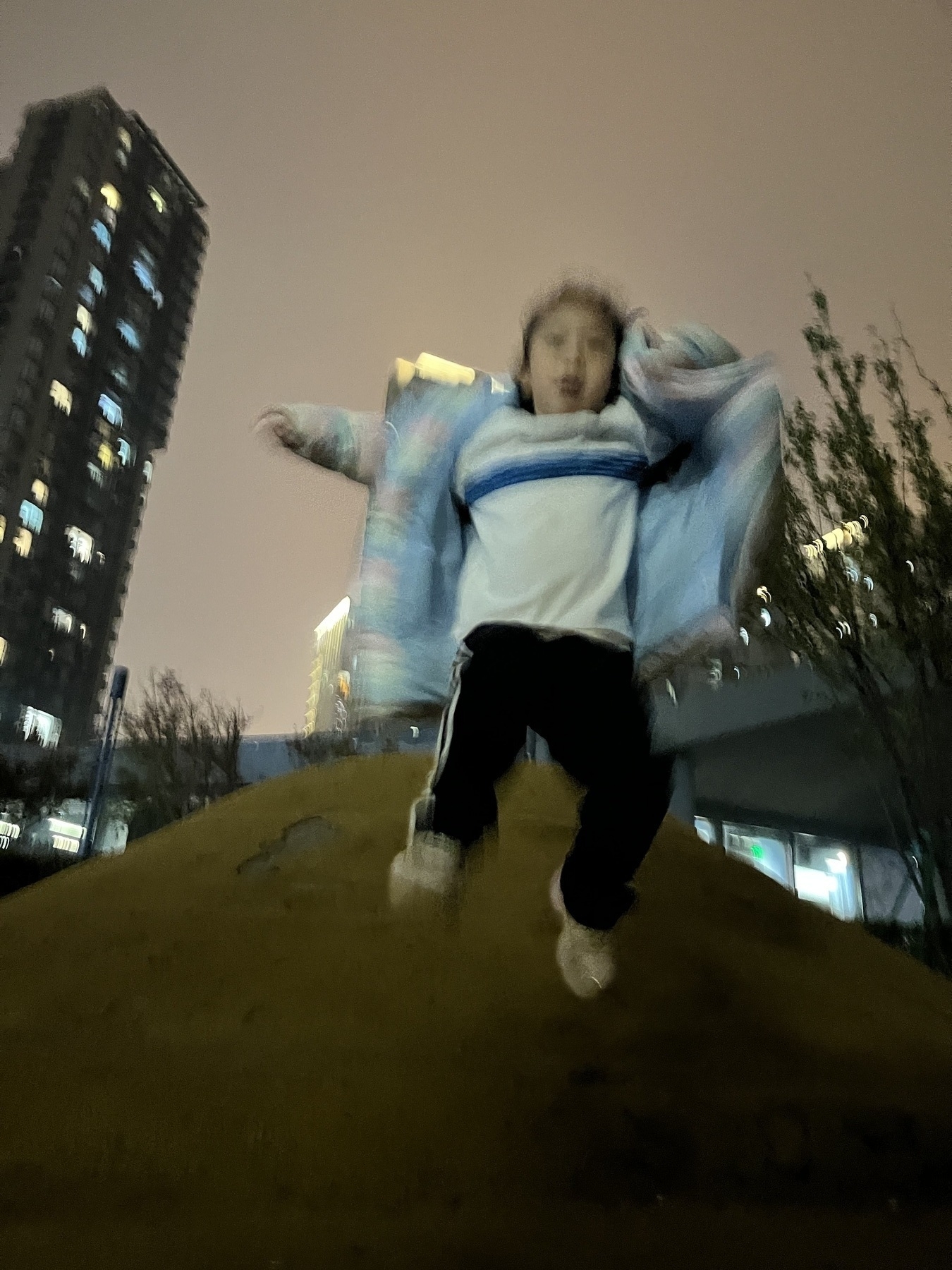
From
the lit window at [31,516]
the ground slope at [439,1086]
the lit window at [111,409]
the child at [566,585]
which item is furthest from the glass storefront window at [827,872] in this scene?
the lit window at [111,409]

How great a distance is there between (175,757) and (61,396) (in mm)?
19606

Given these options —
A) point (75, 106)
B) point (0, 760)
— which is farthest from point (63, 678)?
Answer: point (75, 106)

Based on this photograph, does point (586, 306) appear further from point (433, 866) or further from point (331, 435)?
point (433, 866)

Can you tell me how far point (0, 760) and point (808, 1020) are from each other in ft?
33.6

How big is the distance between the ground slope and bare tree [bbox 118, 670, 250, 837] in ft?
20.5

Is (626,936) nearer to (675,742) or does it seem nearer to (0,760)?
(675,742)

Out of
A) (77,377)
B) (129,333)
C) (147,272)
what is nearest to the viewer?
(77,377)

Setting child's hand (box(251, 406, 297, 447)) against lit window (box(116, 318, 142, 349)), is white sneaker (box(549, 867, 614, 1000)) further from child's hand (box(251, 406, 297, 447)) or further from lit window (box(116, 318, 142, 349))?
lit window (box(116, 318, 142, 349))

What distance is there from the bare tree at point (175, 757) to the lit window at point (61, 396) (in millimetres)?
18123

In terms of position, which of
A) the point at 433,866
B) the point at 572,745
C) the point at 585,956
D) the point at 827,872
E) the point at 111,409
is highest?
the point at 111,409

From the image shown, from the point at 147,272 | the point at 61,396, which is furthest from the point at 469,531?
the point at 147,272

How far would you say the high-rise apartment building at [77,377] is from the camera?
2344 cm

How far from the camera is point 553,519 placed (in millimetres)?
1668

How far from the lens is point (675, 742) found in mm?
1687
